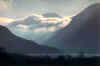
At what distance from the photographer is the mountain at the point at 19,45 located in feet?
7.29

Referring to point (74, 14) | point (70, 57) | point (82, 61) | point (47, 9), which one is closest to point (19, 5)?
point (47, 9)

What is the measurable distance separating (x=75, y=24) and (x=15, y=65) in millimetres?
895

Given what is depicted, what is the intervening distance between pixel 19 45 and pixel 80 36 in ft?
2.48

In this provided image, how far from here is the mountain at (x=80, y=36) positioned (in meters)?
2.22

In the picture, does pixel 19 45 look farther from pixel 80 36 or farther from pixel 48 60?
pixel 80 36

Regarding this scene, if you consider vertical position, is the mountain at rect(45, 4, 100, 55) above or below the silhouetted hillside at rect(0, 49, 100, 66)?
above

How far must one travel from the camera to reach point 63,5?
2.18 metres

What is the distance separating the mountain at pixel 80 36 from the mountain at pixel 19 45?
10cm

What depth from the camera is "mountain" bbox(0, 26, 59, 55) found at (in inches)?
87.4

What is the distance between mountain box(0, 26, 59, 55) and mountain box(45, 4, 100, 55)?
0.10 m

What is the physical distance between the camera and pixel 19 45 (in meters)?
2.23

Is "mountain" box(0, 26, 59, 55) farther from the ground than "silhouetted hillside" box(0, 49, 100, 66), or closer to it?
farther from the ground

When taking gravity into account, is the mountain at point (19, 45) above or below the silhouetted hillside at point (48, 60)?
above

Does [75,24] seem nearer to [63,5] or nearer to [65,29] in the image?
[65,29]
